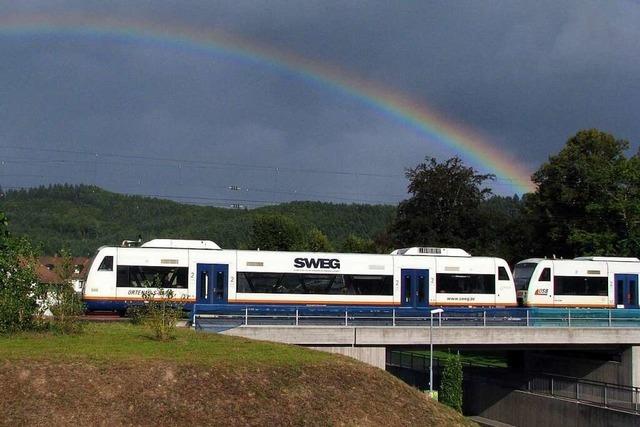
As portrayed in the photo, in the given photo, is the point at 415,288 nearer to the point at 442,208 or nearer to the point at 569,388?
the point at 569,388

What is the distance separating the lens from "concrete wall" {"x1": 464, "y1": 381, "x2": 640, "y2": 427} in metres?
34.1

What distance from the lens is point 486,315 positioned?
37406 millimetres

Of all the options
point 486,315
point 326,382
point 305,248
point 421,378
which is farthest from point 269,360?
point 305,248

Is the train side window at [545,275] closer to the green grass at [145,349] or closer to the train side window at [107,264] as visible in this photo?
the green grass at [145,349]

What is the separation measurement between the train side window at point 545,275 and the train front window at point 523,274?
64 centimetres

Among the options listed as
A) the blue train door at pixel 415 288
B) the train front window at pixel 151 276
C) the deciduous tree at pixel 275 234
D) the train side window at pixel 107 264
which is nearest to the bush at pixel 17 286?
the train side window at pixel 107 264

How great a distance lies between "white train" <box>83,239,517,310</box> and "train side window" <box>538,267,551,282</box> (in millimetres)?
2993

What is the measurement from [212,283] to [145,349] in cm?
1440

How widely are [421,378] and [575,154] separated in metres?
30.8

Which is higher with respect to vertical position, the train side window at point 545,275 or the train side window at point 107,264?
the train side window at point 107,264

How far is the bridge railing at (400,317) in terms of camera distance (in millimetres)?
33312

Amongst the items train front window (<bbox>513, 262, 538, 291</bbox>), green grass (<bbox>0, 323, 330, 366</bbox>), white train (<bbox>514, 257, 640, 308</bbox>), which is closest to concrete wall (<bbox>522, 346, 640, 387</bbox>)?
white train (<bbox>514, 257, 640, 308</bbox>)

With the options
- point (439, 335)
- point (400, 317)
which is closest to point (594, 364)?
point (439, 335)

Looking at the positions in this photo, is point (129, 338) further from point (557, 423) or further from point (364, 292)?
point (557, 423)
